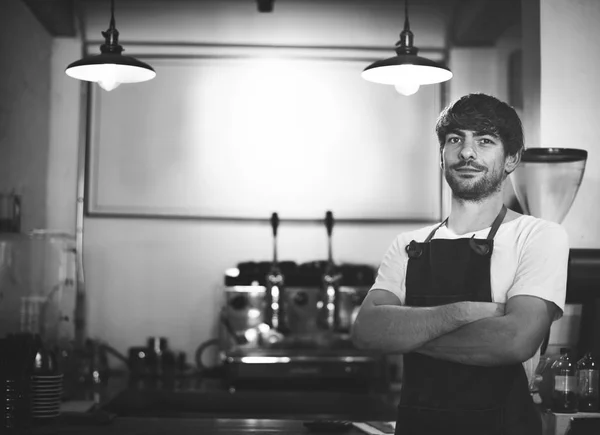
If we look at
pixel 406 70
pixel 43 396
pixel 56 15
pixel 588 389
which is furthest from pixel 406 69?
pixel 56 15

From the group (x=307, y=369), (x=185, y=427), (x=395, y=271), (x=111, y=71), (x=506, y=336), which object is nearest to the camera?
(x=506, y=336)

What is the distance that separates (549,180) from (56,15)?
A: 3.33 metres

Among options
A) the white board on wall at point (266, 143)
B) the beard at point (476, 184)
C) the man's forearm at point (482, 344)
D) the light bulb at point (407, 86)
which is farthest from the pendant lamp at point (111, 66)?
the white board on wall at point (266, 143)

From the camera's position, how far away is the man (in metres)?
2.33

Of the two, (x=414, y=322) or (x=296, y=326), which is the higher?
(x=414, y=322)

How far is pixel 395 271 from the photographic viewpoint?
266 cm

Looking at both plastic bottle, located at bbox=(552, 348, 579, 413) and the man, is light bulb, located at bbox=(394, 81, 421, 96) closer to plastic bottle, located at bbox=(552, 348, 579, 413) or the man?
the man

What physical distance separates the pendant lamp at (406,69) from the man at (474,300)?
567 millimetres

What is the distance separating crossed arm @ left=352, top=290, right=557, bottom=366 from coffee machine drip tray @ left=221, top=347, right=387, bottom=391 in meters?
1.82

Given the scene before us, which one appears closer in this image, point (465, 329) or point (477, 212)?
point (465, 329)

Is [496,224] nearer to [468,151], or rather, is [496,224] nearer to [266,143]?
[468,151]

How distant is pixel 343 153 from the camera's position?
5.28m

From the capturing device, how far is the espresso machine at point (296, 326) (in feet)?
14.1

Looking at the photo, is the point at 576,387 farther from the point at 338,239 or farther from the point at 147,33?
the point at 147,33
